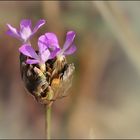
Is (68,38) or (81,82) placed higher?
(68,38)

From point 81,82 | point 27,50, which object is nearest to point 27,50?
point 27,50

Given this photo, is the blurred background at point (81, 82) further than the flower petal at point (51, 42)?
Yes

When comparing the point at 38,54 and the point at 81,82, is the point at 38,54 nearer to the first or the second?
the point at 38,54

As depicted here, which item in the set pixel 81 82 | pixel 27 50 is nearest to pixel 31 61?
pixel 27 50

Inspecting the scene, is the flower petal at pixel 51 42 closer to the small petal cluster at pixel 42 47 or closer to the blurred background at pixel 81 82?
the small petal cluster at pixel 42 47

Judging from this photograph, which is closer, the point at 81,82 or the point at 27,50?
the point at 27,50

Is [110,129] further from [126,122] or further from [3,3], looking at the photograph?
[3,3]

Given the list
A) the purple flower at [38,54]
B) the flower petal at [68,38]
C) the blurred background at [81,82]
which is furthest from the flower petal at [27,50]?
the blurred background at [81,82]

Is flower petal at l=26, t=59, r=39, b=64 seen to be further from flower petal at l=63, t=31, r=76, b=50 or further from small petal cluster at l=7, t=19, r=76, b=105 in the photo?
flower petal at l=63, t=31, r=76, b=50
